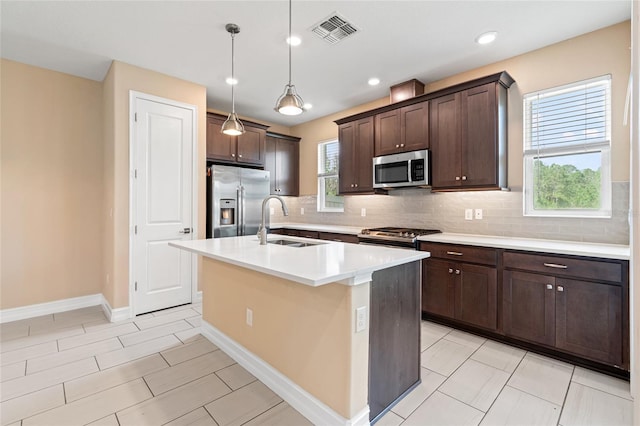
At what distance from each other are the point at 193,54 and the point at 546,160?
3.75m

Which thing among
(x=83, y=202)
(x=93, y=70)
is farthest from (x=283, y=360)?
(x=93, y=70)

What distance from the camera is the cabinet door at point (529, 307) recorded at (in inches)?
100

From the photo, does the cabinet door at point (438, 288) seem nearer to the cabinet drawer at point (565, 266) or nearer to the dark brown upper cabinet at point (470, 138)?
the cabinet drawer at point (565, 266)

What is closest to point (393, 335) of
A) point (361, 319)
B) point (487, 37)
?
point (361, 319)

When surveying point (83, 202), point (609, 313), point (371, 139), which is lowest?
point (609, 313)

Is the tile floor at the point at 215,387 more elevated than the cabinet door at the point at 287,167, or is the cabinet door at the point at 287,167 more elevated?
the cabinet door at the point at 287,167

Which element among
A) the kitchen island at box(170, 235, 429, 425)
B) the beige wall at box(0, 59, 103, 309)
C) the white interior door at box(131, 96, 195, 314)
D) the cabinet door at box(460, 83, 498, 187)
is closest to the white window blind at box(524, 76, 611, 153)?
the cabinet door at box(460, 83, 498, 187)

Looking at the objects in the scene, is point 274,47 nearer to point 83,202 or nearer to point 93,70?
point 93,70

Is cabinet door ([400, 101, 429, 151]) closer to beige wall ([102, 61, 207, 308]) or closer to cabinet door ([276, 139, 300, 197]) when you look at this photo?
cabinet door ([276, 139, 300, 197])

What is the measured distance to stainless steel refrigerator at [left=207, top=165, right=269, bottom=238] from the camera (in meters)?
4.23

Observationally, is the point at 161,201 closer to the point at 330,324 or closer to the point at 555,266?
the point at 330,324

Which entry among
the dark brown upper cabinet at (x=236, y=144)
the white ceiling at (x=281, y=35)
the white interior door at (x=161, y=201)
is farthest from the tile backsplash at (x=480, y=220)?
the white interior door at (x=161, y=201)

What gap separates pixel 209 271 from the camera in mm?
2912

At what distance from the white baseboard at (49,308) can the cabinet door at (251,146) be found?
265 centimetres
